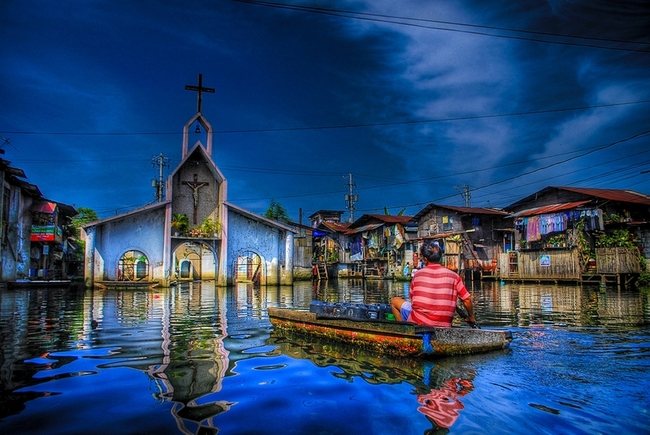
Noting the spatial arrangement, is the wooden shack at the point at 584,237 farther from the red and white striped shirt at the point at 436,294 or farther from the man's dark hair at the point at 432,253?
the man's dark hair at the point at 432,253

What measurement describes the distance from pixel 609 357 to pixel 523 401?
284cm

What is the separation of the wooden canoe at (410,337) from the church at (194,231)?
19.7m

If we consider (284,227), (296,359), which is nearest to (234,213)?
(284,227)

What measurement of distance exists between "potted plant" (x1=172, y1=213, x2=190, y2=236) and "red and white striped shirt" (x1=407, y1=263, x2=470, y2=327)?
73.2 ft

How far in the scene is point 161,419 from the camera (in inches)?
144

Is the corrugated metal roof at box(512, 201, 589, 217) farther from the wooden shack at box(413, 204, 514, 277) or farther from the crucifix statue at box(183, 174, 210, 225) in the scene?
the crucifix statue at box(183, 174, 210, 225)

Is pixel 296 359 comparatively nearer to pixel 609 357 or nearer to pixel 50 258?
pixel 609 357

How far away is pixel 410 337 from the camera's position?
607 centimetres

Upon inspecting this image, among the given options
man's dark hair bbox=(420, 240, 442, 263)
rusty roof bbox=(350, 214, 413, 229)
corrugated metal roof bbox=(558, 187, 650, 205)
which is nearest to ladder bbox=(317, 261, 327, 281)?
rusty roof bbox=(350, 214, 413, 229)

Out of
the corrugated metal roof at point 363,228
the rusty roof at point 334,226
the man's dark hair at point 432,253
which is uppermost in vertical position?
the rusty roof at point 334,226

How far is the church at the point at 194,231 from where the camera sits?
81.8ft

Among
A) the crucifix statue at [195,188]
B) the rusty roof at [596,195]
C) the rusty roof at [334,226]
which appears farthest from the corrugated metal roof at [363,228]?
the crucifix statue at [195,188]

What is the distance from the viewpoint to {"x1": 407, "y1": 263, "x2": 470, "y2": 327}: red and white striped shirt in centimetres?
636

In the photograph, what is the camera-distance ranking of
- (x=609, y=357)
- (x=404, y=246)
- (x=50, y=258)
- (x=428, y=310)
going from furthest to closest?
(x=404, y=246)
(x=50, y=258)
(x=428, y=310)
(x=609, y=357)
